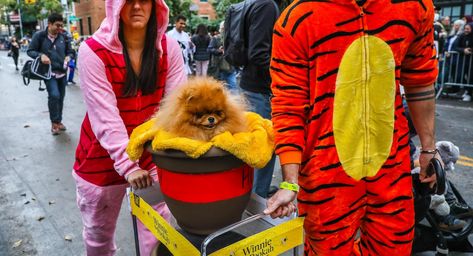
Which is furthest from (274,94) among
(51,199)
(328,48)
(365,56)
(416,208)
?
(51,199)

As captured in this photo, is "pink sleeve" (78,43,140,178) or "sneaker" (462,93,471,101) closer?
"pink sleeve" (78,43,140,178)

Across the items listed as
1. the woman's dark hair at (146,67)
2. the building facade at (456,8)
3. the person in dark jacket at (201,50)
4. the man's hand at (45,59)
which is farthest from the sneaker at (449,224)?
the building facade at (456,8)

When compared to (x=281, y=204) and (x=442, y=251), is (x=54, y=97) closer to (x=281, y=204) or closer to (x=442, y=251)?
(x=442, y=251)

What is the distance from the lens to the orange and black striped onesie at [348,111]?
63.9 inches

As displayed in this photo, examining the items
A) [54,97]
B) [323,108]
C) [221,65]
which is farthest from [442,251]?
[221,65]

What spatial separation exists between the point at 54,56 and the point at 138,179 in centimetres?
589

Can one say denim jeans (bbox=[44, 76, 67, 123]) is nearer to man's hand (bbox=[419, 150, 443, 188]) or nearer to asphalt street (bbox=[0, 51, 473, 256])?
asphalt street (bbox=[0, 51, 473, 256])

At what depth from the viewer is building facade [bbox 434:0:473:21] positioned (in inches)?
658

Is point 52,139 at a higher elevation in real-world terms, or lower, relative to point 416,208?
lower

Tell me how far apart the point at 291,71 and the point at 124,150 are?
33.2 inches

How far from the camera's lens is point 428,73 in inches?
73.3

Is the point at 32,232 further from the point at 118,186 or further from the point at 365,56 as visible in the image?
the point at 365,56

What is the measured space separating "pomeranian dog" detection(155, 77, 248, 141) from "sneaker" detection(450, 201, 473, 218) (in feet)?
7.13

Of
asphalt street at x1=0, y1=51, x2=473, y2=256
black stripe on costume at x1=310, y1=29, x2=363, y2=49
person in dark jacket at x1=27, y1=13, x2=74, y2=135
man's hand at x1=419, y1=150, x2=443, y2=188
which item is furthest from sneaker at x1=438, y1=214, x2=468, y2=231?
person in dark jacket at x1=27, y1=13, x2=74, y2=135
